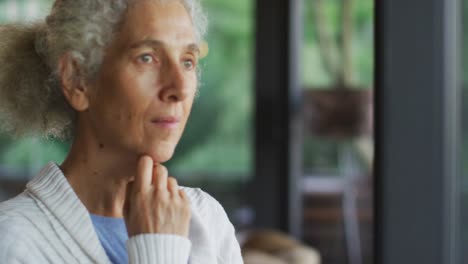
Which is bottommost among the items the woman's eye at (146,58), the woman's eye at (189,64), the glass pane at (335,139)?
the glass pane at (335,139)

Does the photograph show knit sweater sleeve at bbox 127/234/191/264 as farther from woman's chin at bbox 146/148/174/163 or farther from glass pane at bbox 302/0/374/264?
glass pane at bbox 302/0/374/264

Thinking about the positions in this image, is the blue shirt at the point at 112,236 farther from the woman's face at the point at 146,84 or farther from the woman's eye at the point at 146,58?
the woman's eye at the point at 146,58

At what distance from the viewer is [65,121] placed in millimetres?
1722

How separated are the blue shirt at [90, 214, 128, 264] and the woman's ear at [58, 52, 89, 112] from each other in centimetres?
20

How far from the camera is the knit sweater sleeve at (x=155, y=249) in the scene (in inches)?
57.8

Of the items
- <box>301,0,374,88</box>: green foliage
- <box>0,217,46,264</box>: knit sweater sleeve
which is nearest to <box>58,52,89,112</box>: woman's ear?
<box>0,217,46,264</box>: knit sweater sleeve

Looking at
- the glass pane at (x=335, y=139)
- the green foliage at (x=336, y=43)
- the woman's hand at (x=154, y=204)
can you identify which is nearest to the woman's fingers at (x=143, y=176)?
the woman's hand at (x=154, y=204)

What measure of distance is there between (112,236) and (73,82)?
279 millimetres

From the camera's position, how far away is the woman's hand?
150 cm

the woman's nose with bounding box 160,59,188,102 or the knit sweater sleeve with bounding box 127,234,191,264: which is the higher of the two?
the woman's nose with bounding box 160,59,188,102

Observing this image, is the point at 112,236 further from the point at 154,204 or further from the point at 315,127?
the point at 315,127

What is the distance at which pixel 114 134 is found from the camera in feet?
5.29

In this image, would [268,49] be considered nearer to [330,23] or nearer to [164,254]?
[330,23]

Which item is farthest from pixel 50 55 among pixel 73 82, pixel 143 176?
pixel 143 176
